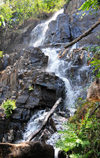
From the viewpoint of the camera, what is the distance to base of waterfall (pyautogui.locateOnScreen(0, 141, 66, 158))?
2344mm

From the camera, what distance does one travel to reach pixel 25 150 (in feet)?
8.41

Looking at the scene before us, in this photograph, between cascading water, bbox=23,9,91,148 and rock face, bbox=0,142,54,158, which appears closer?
rock face, bbox=0,142,54,158

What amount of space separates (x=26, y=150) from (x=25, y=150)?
0.07 ft

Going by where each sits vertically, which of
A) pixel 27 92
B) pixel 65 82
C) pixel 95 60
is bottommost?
pixel 27 92

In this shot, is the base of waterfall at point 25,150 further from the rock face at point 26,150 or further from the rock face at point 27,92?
the rock face at point 27,92

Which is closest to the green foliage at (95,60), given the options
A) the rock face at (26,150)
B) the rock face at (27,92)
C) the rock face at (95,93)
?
the rock face at (95,93)

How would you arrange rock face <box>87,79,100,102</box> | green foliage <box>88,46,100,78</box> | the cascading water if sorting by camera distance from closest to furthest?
1. green foliage <box>88,46,100,78</box>
2. rock face <box>87,79,100,102</box>
3. the cascading water

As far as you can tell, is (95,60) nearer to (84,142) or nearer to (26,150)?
(84,142)

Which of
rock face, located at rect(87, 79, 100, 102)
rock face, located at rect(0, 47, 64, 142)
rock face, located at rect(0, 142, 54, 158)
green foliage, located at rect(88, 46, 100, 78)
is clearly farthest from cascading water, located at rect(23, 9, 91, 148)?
rock face, located at rect(87, 79, 100, 102)

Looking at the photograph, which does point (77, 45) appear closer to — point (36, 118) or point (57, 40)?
point (57, 40)

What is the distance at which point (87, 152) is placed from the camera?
2.74 metres

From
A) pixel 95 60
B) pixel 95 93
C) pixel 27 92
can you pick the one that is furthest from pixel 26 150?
pixel 27 92

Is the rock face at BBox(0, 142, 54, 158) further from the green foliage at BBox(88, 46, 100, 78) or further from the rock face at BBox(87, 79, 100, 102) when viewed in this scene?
the green foliage at BBox(88, 46, 100, 78)

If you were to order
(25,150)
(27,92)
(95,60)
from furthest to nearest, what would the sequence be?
1. (27,92)
2. (95,60)
3. (25,150)
